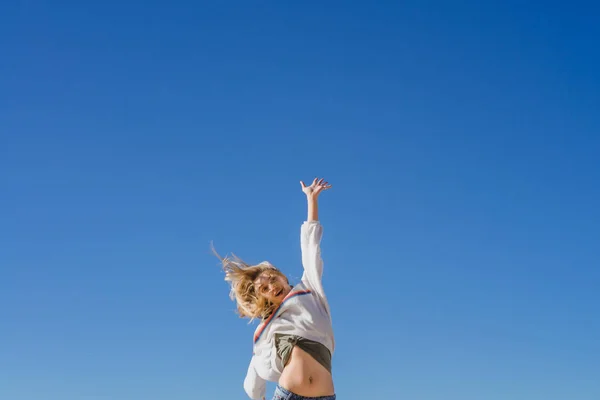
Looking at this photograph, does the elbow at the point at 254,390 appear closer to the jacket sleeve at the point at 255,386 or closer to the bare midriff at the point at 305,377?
→ the jacket sleeve at the point at 255,386

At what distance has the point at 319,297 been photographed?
875 centimetres

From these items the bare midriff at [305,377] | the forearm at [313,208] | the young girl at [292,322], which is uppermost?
the forearm at [313,208]

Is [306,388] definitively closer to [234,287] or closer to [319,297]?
[319,297]

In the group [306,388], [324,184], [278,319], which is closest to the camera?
[306,388]

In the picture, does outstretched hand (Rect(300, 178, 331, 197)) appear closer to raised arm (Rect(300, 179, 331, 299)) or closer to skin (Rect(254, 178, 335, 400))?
raised arm (Rect(300, 179, 331, 299))

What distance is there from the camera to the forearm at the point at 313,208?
29.5ft

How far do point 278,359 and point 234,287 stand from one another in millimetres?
1365

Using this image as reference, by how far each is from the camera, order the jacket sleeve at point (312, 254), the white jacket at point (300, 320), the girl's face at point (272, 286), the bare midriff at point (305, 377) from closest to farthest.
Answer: the bare midriff at point (305, 377), the white jacket at point (300, 320), the jacket sleeve at point (312, 254), the girl's face at point (272, 286)

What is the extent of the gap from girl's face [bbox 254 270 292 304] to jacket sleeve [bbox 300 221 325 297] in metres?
0.37

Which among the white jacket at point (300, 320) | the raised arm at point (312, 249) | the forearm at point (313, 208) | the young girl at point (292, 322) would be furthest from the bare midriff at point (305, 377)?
the forearm at point (313, 208)

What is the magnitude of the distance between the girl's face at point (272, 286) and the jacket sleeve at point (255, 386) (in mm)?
911

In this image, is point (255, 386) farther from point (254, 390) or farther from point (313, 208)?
point (313, 208)

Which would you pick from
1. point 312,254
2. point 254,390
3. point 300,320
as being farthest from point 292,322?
point 254,390

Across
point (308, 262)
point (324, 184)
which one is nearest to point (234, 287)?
point (308, 262)
